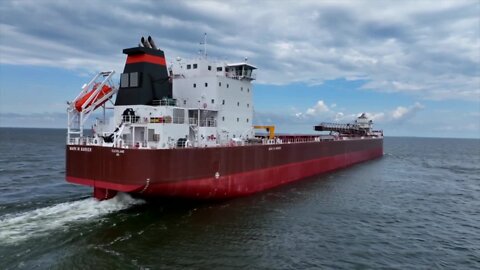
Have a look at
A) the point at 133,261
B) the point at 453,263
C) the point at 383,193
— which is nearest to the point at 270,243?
the point at 133,261

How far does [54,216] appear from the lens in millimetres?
17672

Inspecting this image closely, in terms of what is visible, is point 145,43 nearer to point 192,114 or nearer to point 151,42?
point 151,42

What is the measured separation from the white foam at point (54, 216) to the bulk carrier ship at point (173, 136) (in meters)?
0.99

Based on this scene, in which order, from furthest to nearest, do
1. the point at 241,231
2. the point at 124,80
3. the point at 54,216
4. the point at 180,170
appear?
the point at 124,80
the point at 180,170
the point at 54,216
the point at 241,231

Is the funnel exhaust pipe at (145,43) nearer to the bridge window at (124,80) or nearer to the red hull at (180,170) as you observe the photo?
the bridge window at (124,80)

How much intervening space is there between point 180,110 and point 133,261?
1129 centimetres

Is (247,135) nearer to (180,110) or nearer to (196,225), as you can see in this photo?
(180,110)

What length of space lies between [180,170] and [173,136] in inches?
90.8

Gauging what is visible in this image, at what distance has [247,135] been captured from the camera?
28.0m

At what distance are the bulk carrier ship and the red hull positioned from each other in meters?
0.05

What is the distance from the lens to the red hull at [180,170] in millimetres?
17547

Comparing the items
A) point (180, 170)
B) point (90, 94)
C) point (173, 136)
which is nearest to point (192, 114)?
point (173, 136)

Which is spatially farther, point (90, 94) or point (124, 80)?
point (124, 80)

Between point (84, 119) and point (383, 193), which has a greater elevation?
point (84, 119)
